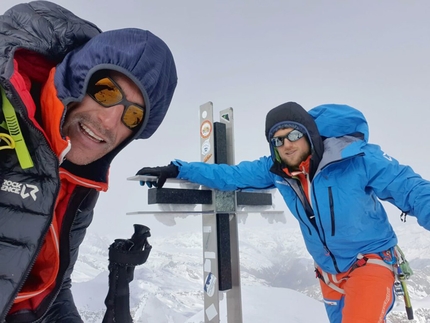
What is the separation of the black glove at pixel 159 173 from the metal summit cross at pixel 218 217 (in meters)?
0.06

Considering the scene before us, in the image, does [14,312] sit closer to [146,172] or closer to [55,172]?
[55,172]

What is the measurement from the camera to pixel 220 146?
3729mm

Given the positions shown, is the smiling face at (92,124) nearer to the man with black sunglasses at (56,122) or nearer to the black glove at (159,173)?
the man with black sunglasses at (56,122)

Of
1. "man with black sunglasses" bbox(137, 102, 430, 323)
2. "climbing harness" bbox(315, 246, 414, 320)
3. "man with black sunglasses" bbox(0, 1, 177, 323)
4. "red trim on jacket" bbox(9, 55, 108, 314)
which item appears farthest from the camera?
"climbing harness" bbox(315, 246, 414, 320)

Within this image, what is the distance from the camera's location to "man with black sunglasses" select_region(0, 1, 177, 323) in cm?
95

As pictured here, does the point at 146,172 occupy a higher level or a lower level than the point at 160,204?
higher

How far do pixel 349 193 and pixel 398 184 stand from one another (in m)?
→ 0.34

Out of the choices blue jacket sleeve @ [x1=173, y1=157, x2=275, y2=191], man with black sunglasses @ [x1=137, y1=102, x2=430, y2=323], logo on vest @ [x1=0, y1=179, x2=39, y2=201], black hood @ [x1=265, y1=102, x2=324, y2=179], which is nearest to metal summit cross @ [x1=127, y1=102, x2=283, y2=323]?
blue jacket sleeve @ [x1=173, y1=157, x2=275, y2=191]

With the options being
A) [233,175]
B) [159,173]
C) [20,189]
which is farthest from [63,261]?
[233,175]

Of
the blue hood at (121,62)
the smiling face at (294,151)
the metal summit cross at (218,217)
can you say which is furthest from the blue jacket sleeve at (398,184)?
the blue hood at (121,62)

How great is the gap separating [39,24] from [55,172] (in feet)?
1.92

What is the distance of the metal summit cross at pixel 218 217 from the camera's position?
10.4 ft

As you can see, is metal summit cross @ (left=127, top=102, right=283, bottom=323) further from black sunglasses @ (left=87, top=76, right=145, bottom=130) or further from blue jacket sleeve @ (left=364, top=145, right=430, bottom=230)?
black sunglasses @ (left=87, top=76, right=145, bottom=130)

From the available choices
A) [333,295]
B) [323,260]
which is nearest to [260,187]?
[323,260]
